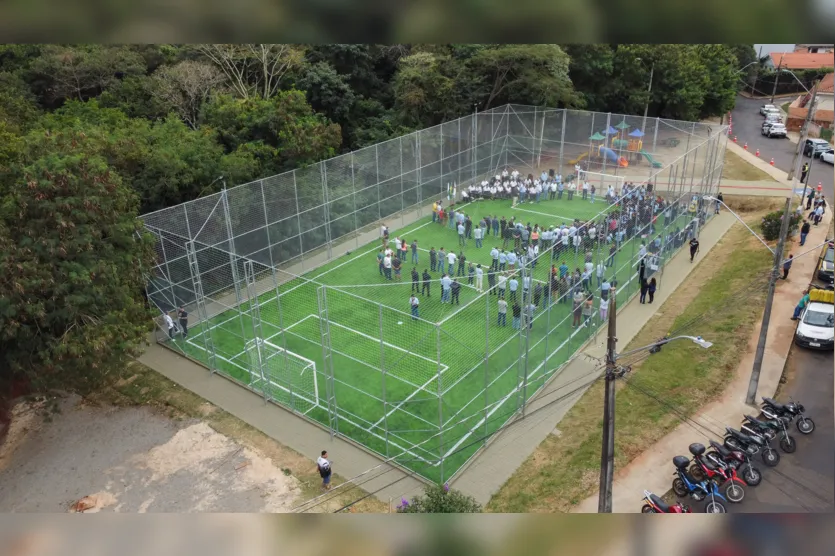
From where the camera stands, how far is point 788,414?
14508 mm

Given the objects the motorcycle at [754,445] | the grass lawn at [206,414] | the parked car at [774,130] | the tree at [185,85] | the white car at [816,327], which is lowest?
the grass lawn at [206,414]

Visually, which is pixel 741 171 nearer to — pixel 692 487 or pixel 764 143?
pixel 764 143

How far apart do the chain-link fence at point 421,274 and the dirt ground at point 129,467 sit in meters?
2.00

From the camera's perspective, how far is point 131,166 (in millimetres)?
21391

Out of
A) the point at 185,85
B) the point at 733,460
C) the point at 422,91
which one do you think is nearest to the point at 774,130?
the point at 422,91

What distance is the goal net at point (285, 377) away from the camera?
634 inches

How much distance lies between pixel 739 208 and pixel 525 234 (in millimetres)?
11582

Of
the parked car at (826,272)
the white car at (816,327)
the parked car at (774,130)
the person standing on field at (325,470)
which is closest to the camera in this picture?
the person standing on field at (325,470)

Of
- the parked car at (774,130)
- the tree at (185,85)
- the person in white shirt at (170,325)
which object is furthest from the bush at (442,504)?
the parked car at (774,130)

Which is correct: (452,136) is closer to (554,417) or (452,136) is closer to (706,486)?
(554,417)

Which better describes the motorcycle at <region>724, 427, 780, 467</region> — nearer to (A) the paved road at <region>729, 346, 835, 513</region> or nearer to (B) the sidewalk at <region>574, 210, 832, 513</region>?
(A) the paved road at <region>729, 346, 835, 513</region>

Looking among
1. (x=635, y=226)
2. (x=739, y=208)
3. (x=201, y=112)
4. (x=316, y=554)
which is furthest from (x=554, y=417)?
(x=201, y=112)

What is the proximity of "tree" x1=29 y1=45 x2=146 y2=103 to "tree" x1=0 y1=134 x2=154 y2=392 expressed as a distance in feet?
59.3

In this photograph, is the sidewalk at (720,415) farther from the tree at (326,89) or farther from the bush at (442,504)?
the tree at (326,89)
